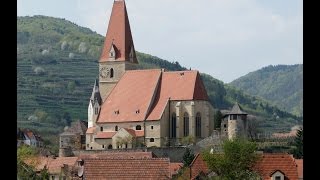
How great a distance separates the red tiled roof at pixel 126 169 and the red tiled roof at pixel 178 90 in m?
47.9

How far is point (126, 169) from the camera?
113ft

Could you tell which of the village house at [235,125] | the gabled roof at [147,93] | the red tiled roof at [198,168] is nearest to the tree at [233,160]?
Answer: the red tiled roof at [198,168]

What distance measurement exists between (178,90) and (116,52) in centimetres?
869

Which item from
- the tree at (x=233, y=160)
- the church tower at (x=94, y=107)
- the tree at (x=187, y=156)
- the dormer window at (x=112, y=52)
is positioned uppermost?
the dormer window at (x=112, y=52)

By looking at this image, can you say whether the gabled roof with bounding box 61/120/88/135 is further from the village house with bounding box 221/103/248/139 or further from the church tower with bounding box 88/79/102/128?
the village house with bounding box 221/103/248/139

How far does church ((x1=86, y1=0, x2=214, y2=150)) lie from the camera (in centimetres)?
8294

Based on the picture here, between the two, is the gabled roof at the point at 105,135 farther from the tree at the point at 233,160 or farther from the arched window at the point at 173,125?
the tree at the point at 233,160

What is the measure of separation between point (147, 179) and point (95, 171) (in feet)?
7.00

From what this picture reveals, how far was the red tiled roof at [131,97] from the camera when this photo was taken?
3383 inches

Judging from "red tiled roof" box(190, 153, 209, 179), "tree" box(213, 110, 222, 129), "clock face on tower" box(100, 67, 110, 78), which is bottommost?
"red tiled roof" box(190, 153, 209, 179)

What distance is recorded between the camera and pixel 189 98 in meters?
84.7

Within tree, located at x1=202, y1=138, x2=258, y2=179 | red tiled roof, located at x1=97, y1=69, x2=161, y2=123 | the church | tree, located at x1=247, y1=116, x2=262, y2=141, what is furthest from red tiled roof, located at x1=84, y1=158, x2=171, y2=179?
red tiled roof, located at x1=97, y1=69, x2=161, y2=123

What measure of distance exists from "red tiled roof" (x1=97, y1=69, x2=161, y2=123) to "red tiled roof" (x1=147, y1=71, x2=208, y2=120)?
2.75 feet
